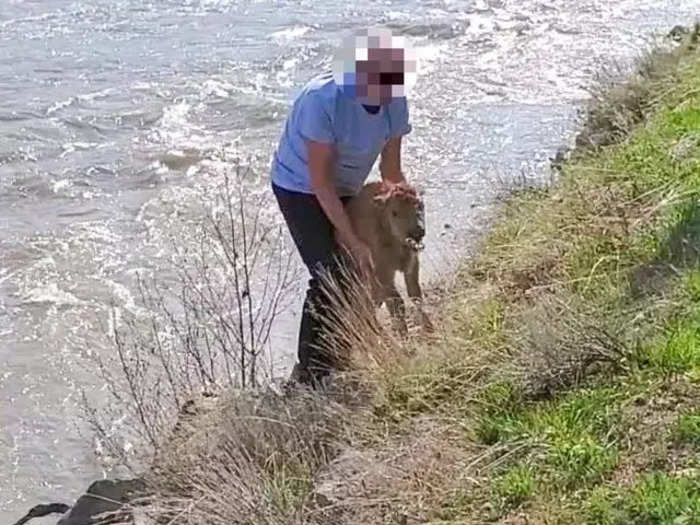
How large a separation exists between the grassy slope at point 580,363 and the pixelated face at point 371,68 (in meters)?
1.20

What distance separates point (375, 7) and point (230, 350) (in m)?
11.7

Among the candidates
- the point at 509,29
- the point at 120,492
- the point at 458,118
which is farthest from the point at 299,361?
the point at 509,29

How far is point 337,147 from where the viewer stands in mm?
6051

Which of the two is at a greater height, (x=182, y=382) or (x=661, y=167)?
(x=661, y=167)

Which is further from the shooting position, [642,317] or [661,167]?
[661,167]

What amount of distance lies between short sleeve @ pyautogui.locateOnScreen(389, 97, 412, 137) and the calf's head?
0.36 metres

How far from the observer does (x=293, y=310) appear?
27.6 ft

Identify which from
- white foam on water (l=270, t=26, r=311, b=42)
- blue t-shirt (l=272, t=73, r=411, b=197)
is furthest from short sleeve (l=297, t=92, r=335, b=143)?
white foam on water (l=270, t=26, r=311, b=42)

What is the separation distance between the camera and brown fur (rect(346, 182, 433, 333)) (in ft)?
21.4

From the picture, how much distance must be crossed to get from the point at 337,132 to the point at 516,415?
168 centimetres

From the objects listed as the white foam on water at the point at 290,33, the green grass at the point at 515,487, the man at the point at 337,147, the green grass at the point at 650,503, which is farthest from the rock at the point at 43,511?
the white foam on water at the point at 290,33

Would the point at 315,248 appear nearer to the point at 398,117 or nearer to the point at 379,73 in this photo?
the point at 398,117

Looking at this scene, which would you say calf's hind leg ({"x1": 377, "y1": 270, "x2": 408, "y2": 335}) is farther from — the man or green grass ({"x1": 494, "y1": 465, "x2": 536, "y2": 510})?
green grass ({"x1": 494, "y1": 465, "x2": 536, "y2": 510})

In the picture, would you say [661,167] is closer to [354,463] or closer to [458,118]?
[354,463]
